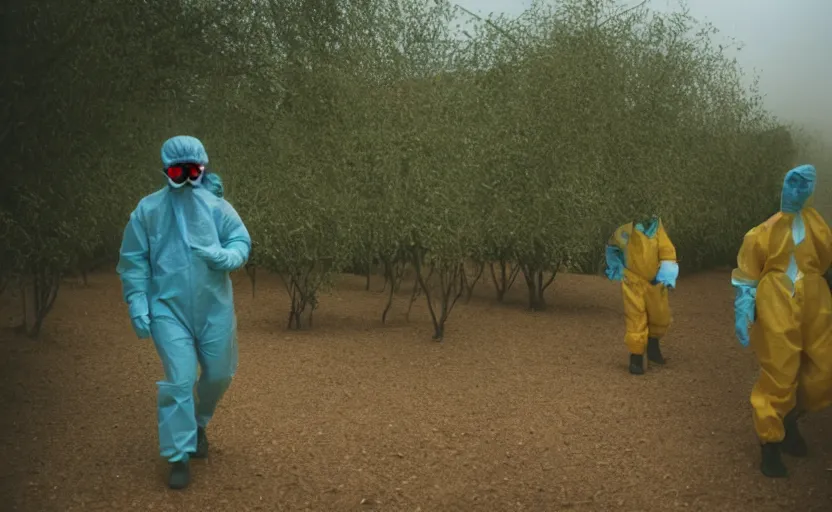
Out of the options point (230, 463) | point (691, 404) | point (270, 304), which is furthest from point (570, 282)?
point (230, 463)

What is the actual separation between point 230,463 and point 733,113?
29.3 ft

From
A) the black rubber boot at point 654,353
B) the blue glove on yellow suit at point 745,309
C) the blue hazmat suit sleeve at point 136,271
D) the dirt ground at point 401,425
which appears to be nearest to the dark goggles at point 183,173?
the blue hazmat suit sleeve at point 136,271

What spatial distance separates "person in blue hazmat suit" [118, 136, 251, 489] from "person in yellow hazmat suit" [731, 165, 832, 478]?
2560 mm

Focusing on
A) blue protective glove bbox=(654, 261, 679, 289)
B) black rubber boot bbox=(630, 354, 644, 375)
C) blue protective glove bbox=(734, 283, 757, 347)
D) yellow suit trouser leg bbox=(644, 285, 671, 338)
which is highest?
blue protective glove bbox=(734, 283, 757, 347)

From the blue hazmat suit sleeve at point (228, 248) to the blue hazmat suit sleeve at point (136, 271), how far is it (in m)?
0.25

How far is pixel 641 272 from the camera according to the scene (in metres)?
6.95

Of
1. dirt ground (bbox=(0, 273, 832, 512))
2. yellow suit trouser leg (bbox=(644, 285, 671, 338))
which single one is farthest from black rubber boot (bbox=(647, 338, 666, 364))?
yellow suit trouser leg (bbox=(644, 285, 671, 338))

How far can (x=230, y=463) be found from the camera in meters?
4.55

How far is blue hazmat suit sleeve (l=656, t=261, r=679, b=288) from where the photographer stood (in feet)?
22.2

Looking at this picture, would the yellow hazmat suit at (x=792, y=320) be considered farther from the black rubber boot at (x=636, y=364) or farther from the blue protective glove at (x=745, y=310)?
the black rubber boot at (x=636, y=364)

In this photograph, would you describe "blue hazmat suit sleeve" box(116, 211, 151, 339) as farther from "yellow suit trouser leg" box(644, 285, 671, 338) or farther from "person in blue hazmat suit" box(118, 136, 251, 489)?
"yellow suit trouser leg" box(644, 285, 671, 338)

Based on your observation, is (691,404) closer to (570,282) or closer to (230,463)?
(230,463)

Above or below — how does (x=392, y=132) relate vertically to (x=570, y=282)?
above

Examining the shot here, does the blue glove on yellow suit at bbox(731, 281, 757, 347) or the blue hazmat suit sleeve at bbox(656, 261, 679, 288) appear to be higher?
the blue glove on yellow suit at bbox(731, 281, 757, 347)
